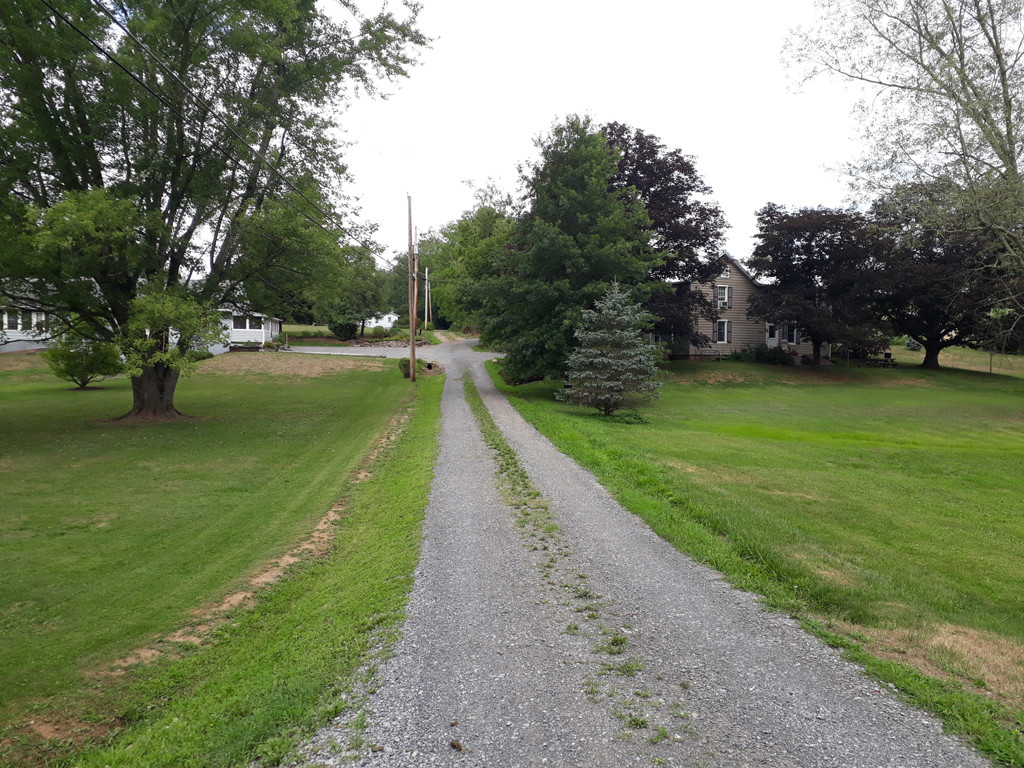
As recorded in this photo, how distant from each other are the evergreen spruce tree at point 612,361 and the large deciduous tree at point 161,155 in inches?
376

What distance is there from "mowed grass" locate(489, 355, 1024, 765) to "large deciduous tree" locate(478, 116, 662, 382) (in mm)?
3442

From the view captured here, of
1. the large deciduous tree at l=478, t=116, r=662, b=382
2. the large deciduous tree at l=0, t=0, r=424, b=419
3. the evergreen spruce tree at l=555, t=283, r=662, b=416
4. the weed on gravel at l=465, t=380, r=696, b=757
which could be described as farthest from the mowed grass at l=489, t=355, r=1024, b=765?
the large deciduous tree at l=0, t=0, r=424, b=419

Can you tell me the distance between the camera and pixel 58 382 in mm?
33781

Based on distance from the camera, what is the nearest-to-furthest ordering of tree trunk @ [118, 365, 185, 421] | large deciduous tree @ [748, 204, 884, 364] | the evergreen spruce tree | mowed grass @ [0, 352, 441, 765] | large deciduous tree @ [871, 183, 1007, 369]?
mowed grass @ [0, 352, 441, 765] → the evergreen spruce tree → tree trunk @ [118, 365, 185, 421] → large deciduous tree @ [871, 183, 1007, 369] → large deciduous tree @ [748, 204, 884, 364]

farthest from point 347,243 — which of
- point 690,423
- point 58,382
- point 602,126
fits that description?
point 602,126

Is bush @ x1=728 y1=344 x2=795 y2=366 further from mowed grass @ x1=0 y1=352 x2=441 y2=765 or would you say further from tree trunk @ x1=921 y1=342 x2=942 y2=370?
mowed grass @ x1=0 y1=352 x2=441 y2=765

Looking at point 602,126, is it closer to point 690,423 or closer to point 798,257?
point 798,257

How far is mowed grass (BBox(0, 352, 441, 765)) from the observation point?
5.05 metres

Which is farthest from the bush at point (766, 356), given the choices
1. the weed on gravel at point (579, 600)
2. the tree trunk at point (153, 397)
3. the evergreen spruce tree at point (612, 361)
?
the tree trunk at point (153, 397)

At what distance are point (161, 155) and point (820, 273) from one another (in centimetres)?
4281

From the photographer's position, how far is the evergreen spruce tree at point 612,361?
21.0 meters

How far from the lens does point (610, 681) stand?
4.47 m

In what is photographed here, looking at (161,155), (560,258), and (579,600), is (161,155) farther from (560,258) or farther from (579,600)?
(579,600)

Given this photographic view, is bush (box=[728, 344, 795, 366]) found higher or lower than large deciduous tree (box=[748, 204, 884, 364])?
lower
